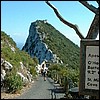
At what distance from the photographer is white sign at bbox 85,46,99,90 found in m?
3.08

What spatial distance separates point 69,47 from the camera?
6525 cm

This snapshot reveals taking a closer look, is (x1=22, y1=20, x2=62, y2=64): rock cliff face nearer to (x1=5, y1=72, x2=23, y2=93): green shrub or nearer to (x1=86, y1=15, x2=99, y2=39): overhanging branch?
(x1=5, y1=72, x2=23, y2=93): green shrub

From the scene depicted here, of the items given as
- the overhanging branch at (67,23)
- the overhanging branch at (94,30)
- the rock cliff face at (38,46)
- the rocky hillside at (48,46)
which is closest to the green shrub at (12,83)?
the overhanging branch at (67,23)

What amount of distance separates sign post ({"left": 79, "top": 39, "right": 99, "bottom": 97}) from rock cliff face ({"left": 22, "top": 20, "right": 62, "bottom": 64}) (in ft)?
159

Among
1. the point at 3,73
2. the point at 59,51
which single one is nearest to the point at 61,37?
the point at 59,51

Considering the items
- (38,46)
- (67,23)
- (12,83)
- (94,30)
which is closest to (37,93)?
(12,83)

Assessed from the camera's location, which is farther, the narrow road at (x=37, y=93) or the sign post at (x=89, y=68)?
the narrow road at (x=37, y=93)

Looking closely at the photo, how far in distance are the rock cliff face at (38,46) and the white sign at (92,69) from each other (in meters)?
48.6

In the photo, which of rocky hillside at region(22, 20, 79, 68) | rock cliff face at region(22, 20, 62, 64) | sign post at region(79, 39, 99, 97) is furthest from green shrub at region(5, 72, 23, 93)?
rocky hillside at region(22, 20, 79, 68)

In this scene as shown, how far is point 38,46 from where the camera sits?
6306cm

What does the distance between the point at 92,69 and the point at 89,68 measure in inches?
1.4

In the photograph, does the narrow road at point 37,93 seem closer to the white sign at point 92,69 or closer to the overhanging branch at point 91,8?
the overhanging branch at point 91,8

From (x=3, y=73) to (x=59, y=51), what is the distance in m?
43.2

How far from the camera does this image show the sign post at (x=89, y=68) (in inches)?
121
